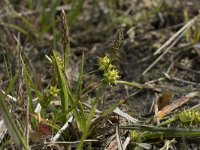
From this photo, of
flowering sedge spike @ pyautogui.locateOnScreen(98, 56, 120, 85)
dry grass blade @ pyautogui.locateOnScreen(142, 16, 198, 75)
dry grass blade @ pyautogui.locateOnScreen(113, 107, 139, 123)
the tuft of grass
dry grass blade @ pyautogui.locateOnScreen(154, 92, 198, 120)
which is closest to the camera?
the tuft of grass

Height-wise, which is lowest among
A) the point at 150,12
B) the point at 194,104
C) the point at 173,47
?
the point at 194,104

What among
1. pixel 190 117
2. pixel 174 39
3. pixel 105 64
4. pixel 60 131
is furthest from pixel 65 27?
pixel 174 39

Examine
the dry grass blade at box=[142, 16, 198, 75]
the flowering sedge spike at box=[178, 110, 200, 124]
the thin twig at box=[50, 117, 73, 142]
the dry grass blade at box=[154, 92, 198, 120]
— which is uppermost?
the dry grass blade at box=[142, 16, 198, 75]

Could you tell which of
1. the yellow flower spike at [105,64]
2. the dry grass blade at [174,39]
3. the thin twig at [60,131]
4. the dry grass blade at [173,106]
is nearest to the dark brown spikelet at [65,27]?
A: the yellow flower spike at [105,64]

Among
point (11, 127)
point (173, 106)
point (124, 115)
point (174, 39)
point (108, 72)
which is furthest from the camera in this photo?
point (174, 39)

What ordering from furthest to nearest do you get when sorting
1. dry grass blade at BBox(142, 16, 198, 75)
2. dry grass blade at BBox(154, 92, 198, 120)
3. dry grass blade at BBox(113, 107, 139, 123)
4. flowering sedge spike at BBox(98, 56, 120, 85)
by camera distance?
1. dry grass blade at BBox(142, 16, 198, 75)
2. dry grass blade at BBox(154, 92, 198, 120)
3. dry grass blade at BBox(113, 107, 139, 123)
4. flowering sedge spike at BBox(98, 56, 120, 85)

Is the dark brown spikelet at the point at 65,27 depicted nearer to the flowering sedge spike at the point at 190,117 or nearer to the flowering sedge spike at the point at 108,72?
the flowering sedge spike at the point at 108,72

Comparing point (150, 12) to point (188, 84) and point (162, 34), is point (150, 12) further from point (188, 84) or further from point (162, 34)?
point (188, 84)

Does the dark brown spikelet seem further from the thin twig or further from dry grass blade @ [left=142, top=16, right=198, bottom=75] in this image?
dry grass blade @ [left=142, top=16, right=198, bottom=75]

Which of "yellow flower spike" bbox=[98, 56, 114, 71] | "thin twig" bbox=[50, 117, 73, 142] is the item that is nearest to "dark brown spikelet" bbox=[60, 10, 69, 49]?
"yellow flower spike" bbox=[98, 56, 114, 71]

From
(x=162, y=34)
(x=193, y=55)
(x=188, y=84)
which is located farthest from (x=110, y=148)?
(x=162, y=34)

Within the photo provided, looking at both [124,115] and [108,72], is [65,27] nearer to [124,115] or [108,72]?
[108,72]
